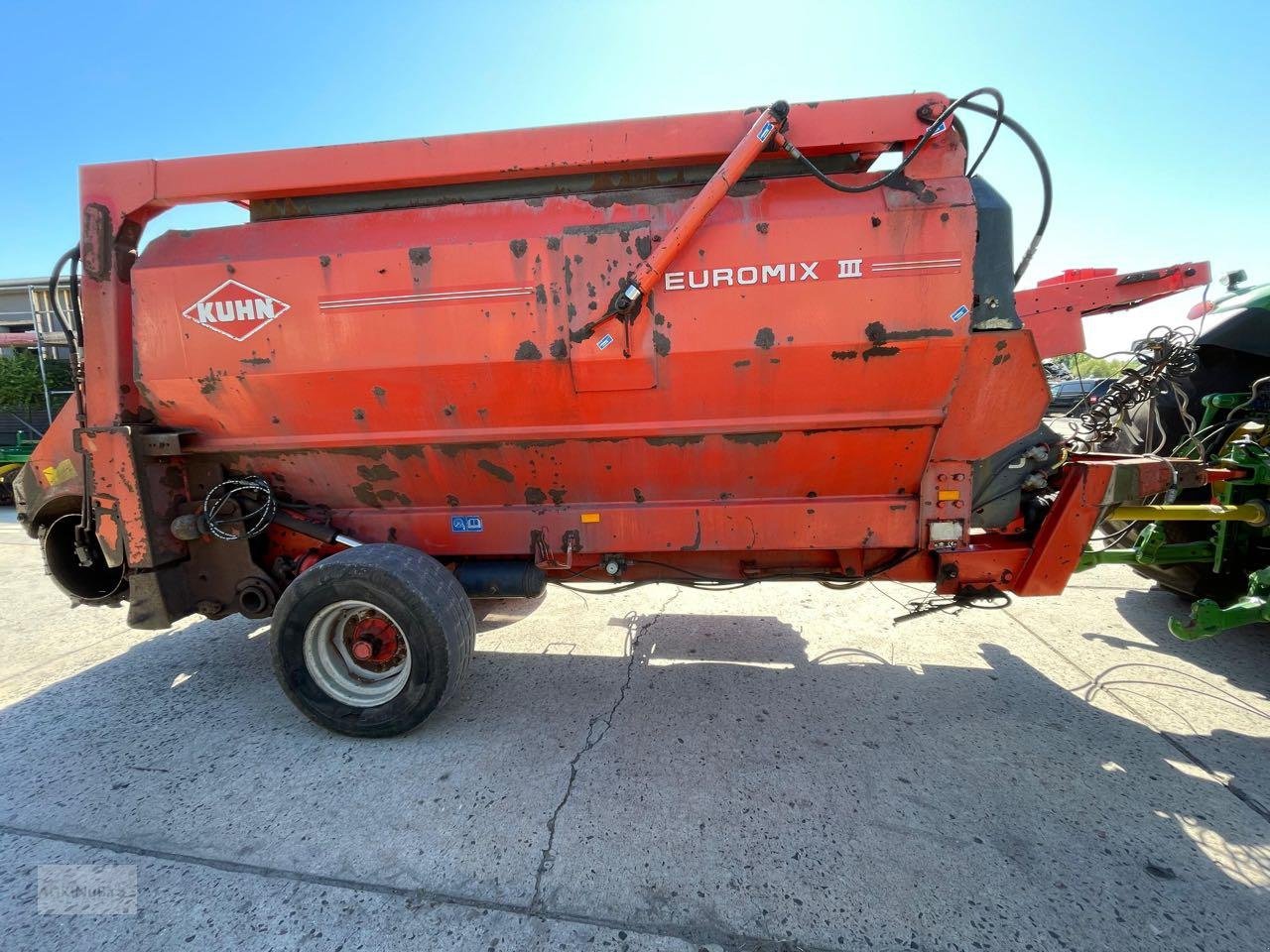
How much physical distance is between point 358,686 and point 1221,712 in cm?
493

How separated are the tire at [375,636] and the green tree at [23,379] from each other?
16462 millimetres

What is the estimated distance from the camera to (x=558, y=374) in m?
2.76

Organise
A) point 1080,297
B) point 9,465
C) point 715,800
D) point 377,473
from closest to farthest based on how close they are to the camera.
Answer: point 715,800 → point 1080,297 → point 377,473 → point 9,465

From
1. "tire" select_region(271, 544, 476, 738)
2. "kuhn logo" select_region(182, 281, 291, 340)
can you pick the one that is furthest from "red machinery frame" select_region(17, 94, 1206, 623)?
"tire" select_region(271, 544, 476, 738)

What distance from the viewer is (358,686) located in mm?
3072

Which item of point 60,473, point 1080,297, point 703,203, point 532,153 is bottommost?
point 60,473

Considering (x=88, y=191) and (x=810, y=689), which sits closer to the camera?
(x=88, y=191)

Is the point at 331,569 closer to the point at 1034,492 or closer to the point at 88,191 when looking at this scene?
the point at 88,191

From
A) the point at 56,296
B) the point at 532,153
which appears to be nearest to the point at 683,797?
the point at 532,153

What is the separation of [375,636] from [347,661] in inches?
12.7

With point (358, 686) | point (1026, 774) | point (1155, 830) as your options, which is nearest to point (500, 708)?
point (358, 686)

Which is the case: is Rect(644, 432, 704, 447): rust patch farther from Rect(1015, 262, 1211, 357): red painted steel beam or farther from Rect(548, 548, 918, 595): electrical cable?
Rect(1015, 262, 1211, 357): red painted steel beam

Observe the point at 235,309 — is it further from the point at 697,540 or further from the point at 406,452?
the point at 697,540

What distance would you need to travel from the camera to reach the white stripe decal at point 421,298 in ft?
8.98
